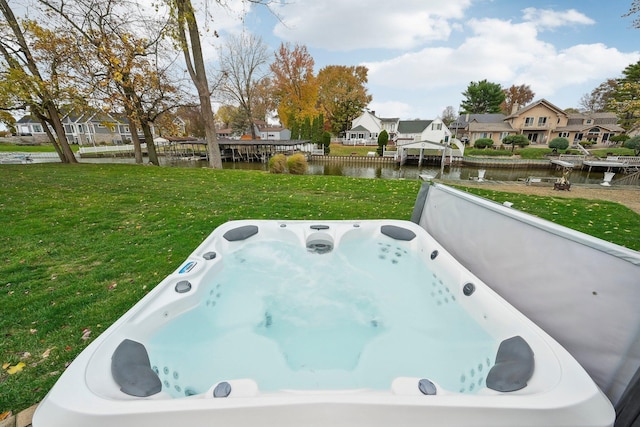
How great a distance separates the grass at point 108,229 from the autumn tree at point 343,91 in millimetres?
28150

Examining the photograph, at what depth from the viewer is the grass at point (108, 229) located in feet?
6.25

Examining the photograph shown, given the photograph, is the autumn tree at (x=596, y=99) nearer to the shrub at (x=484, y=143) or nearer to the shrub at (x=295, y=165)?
the shrub at (x=484, y=143)

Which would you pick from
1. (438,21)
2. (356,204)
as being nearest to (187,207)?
(356,204)

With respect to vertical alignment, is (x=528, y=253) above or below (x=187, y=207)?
above

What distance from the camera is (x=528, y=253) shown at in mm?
1939

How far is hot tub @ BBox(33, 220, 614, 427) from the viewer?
1.09m

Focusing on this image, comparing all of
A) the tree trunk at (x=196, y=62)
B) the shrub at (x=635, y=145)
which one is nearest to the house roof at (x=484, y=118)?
the shrub at (x=635, y=145)

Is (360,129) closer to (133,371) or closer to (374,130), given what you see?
(374,130)

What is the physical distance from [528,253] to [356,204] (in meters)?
3.67

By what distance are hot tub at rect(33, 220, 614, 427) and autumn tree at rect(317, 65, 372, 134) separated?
106 ft

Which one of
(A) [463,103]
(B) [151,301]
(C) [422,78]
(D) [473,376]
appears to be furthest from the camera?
(A) [463,103]

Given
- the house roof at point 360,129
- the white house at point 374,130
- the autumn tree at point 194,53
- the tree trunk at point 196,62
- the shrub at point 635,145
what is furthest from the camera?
the house roof at point 360,129

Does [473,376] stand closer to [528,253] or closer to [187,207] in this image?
[528,253]

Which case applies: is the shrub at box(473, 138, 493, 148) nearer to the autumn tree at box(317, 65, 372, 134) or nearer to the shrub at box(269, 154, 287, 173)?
the autumn tree at box(317, 65, 372, 134)
